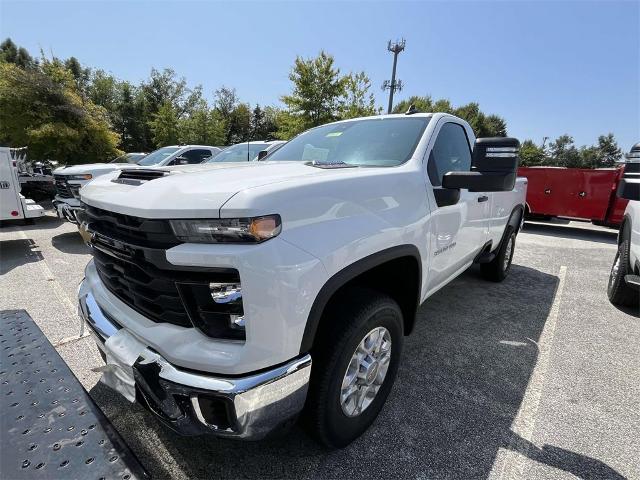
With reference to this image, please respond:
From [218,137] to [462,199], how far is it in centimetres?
2433

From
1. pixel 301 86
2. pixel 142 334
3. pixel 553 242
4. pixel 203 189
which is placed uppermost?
pixel 301 86

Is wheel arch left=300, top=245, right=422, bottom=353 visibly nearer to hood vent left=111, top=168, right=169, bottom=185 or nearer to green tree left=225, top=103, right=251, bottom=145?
hood vent left=111, top=168, right=169, bottom=185

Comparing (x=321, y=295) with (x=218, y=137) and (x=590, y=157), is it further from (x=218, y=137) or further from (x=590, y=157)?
(x=590, y=157)

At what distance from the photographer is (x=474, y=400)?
7.97 ft

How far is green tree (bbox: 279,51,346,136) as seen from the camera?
1658 cm

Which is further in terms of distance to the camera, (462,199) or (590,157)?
(590,157)

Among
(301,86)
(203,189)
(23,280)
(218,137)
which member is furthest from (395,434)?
(218,137)

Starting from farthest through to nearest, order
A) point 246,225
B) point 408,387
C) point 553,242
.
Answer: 1. point 553,242
2. point 408,387
3. point 246,225

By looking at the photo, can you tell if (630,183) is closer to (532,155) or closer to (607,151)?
(532,155)

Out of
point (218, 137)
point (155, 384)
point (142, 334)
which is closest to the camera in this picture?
point (155, 384)

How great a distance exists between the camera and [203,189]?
1465 millimetres

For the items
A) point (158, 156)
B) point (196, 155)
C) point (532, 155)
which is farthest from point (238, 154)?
point (532, 155)

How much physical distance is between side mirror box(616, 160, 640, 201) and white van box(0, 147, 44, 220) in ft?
26.0

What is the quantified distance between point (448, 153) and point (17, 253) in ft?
22.1
